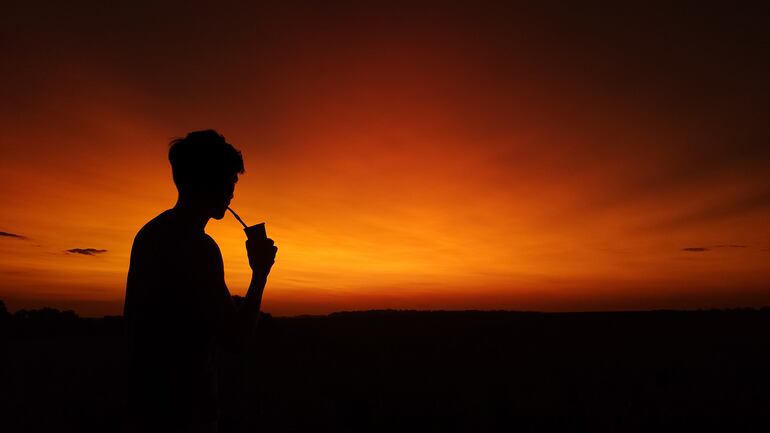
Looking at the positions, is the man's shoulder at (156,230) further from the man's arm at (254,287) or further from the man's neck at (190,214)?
the man's arm at (254,287)

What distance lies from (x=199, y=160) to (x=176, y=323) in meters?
0.65

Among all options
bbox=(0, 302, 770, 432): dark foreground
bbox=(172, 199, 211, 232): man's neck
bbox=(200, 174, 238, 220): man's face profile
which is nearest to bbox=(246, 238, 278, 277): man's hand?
bbox=(200, 174, 238, 220): man's face profile

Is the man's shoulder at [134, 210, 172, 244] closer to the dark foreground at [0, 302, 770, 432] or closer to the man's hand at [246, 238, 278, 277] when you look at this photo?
the man's hand at [246, 238, 278, 277]

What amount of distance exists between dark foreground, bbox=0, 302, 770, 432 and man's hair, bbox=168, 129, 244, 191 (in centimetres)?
652

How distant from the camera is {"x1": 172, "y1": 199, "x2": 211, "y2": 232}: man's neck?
2082mm


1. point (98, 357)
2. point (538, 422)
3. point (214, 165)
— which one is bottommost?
point (538, 422)

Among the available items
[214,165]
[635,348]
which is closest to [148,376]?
[214,165]

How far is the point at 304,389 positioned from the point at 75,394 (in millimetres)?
4146

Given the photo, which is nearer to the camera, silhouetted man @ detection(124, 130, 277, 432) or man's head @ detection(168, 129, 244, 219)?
silhouetted man @ detection(124, 130, 277, 432)

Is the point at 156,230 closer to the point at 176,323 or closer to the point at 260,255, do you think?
the point at 176,323

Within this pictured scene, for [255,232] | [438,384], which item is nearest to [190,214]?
[255,232]

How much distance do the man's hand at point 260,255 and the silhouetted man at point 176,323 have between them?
0.31 meters

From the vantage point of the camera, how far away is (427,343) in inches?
714

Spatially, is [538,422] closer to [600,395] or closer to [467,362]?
[600,395]
